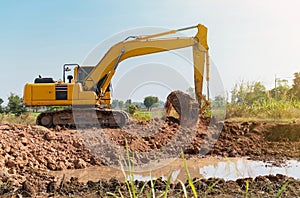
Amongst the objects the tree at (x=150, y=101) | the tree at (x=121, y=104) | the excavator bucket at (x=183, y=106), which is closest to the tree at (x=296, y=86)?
the tree at (x=150, y=101)

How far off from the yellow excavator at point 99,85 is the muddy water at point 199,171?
3.09 metres

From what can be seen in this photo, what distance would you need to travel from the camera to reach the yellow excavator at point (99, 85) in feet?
36.5

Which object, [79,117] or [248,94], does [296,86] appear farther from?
[79,117]

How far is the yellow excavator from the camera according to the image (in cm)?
1112

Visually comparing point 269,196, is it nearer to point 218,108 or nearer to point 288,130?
point 288,130

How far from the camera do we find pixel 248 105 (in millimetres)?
16594

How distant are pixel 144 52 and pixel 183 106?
98.7 inches

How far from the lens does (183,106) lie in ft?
41.6

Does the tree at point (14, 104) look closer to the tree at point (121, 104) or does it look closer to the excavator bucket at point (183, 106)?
the tree at point (121, 104)

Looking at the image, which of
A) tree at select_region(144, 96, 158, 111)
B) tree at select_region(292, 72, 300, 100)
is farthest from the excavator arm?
tree at select_region(292, 72, 300, 100)

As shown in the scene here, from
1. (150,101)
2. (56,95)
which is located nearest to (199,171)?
(56,95)

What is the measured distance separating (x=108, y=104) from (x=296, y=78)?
13.3 meters

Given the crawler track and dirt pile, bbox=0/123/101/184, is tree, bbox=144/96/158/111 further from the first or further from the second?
dirt pile, bbox=0/123/101/184

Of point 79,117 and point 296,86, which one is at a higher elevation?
point 296,86
